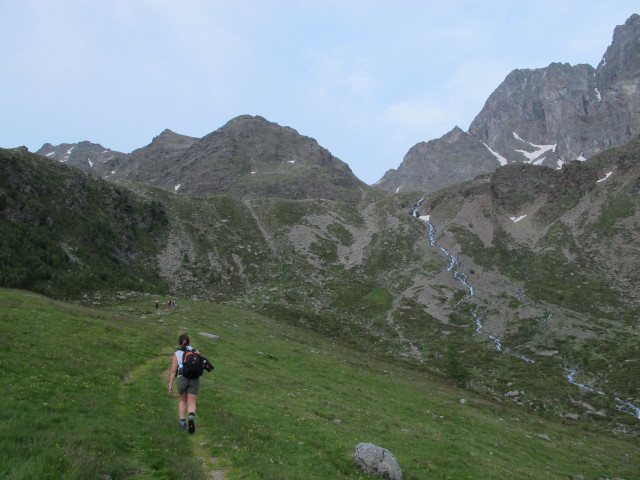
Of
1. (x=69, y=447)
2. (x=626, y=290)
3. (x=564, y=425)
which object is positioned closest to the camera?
(x=69, y=447)

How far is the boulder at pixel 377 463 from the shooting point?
669 inches

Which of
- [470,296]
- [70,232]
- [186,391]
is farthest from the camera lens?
[470,296]

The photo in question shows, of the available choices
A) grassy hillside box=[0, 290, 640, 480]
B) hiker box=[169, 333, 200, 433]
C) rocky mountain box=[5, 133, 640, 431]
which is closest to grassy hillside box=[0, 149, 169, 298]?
rocky mountain box=[5, 133, 640, 431]

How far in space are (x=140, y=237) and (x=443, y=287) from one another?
8112 centimetres

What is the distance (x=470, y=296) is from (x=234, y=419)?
298ft

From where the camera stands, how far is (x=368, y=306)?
100 m

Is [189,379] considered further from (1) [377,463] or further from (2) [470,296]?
(2) [470,296]

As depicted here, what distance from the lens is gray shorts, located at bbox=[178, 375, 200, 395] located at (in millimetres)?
16672

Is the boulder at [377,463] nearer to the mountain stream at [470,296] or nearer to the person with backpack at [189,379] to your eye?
the person with backpack at [189,379]

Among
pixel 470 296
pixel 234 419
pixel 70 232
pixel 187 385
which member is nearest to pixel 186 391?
pixel 187 385

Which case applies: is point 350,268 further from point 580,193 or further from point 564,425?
point 580,193

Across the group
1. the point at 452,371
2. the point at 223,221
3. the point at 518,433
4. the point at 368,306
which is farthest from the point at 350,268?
the point at 518,433

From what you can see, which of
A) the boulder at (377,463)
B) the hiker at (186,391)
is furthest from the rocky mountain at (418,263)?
the hiker at (186,391)

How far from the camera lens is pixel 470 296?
10062cm
